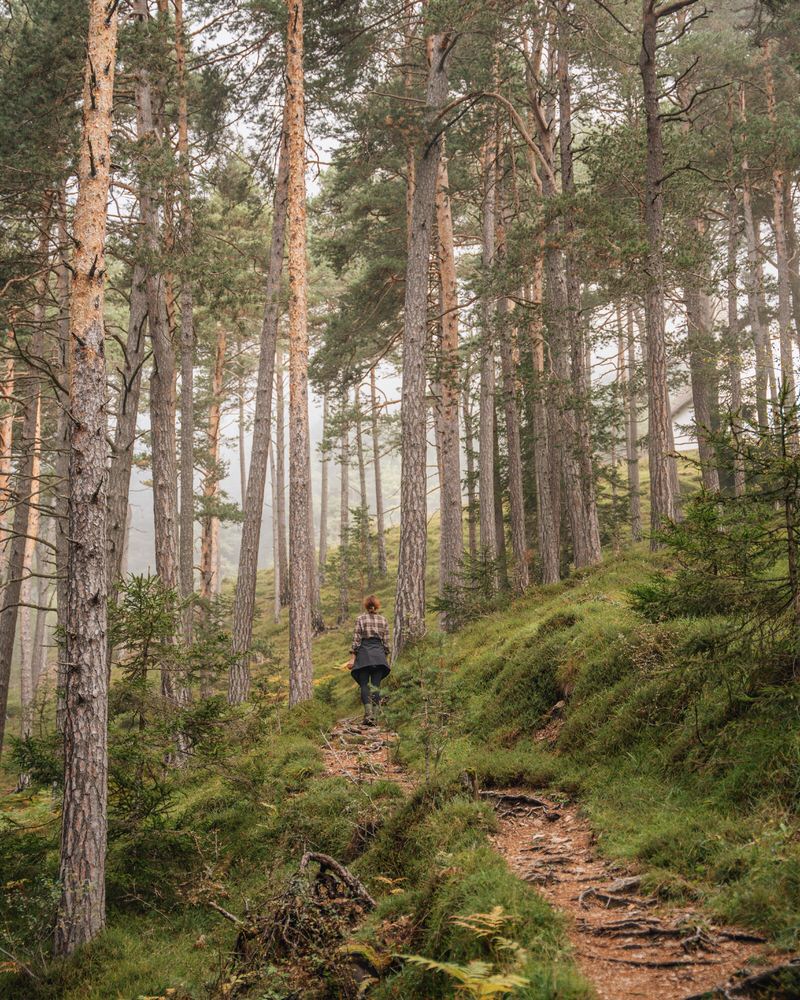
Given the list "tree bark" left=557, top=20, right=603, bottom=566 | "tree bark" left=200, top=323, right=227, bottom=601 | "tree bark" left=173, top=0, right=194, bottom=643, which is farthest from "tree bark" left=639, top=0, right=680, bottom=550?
"tree bark" left=200, top=323, right=227, bottom=601

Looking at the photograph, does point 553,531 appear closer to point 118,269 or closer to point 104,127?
point 104,127

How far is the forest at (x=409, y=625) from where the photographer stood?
4258mm

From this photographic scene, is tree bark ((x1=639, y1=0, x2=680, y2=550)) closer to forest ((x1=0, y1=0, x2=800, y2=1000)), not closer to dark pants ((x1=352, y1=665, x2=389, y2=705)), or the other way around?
forest ((x1=0, y1=0, x2=800, y2=1000))

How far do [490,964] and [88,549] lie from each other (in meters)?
4.63

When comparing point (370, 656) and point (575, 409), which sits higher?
point (575, 409)

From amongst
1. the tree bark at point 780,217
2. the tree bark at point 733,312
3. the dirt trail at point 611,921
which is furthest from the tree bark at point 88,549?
the tree bark at point 780,217

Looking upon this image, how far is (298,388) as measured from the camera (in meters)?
11.9

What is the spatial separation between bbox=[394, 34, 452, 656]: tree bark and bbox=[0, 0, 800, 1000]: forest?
7cm

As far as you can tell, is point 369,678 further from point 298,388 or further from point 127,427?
point 127,427

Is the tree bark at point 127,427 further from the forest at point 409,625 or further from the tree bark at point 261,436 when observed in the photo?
the tree bark at point 261,436

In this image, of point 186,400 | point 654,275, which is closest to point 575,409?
point 654,275

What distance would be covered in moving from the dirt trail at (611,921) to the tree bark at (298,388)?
19.5ft

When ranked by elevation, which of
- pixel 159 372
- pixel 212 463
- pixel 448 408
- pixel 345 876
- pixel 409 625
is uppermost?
pixel 212 463

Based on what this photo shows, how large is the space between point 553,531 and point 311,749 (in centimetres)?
809
